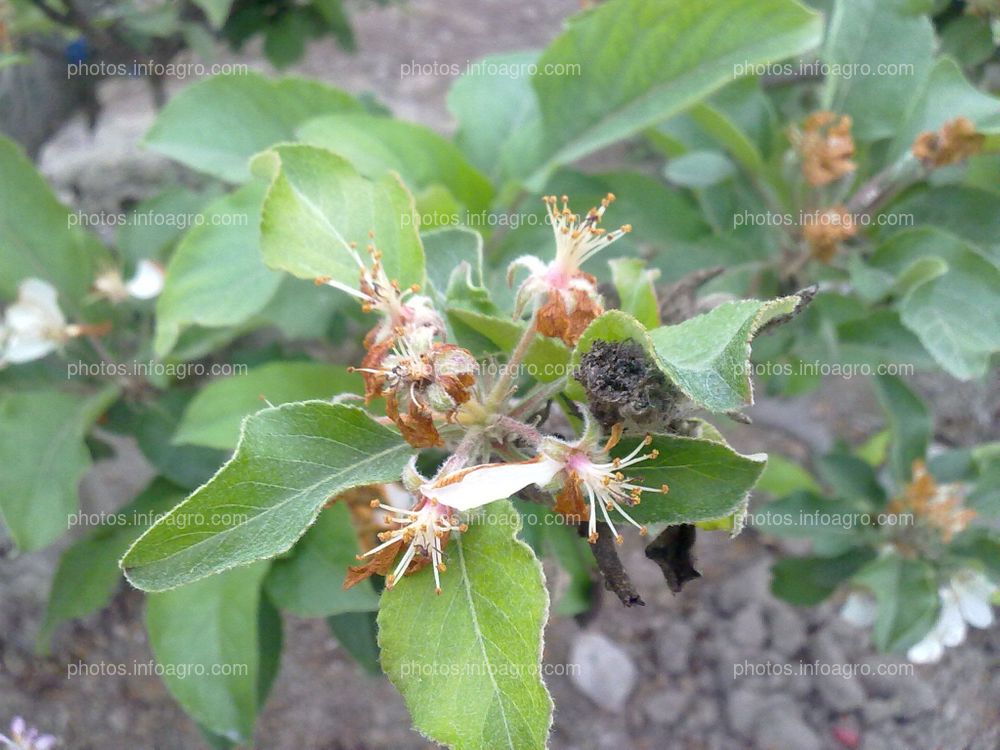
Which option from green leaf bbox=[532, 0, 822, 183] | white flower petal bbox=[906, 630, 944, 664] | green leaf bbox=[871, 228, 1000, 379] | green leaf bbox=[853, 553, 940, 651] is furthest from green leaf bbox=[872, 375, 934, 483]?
green leaf bbox=[532, 0, 822, 183]

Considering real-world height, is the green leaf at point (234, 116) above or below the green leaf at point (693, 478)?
below

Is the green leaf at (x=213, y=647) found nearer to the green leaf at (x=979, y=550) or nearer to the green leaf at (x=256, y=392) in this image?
the green leaf at (x=256, y=392)

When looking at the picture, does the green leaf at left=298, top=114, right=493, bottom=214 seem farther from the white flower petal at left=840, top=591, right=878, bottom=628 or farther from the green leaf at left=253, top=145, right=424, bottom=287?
the white flower petal at left=840, top=591, right=878, bottom=628

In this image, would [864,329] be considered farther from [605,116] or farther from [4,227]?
[4,227]

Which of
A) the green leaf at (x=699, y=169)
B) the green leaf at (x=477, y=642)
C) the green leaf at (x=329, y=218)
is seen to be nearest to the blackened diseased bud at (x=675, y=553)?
the green leaf at (x=477, y=642)

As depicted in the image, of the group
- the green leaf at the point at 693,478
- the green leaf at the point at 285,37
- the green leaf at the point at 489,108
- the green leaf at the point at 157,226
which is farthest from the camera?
the green leaf at the point at 285,37

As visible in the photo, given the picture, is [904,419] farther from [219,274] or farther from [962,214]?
[219,274]
